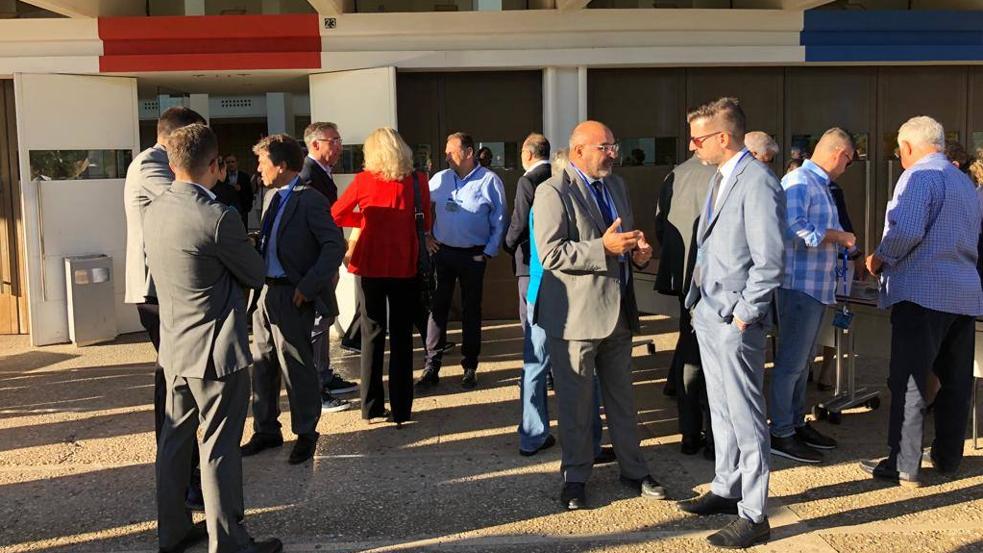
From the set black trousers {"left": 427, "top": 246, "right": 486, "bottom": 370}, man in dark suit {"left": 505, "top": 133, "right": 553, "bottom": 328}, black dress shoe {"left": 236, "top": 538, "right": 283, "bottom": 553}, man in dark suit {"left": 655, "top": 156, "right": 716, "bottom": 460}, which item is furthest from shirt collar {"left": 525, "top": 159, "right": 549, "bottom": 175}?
black dress shoe {"left": 236, "top": 538, "right": 283, "bottom": 553}

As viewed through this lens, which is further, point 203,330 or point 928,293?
point 928,293

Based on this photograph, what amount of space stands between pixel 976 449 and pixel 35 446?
5.85 meters

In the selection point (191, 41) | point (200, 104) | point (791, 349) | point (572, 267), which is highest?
point (200, 104)

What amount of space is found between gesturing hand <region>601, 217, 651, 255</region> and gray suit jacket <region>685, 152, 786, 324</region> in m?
0.34

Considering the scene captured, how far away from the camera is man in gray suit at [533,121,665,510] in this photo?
4.08m

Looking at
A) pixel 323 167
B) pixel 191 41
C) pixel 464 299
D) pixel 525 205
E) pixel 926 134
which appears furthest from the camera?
pixel 191 41

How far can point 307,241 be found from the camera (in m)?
4.87

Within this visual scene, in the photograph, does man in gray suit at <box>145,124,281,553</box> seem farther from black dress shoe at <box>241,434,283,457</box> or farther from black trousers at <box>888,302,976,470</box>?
black trousers at <box>888,302,976,470</box>

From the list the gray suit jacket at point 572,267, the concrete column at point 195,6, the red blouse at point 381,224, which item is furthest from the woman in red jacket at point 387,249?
the concrete column at point 195,6

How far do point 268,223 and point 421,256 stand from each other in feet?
3.59

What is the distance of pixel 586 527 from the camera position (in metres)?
4.00

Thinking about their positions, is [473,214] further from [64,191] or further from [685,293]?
[64,191]

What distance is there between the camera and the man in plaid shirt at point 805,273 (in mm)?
4711

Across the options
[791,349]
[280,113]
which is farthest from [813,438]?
[280,113]
